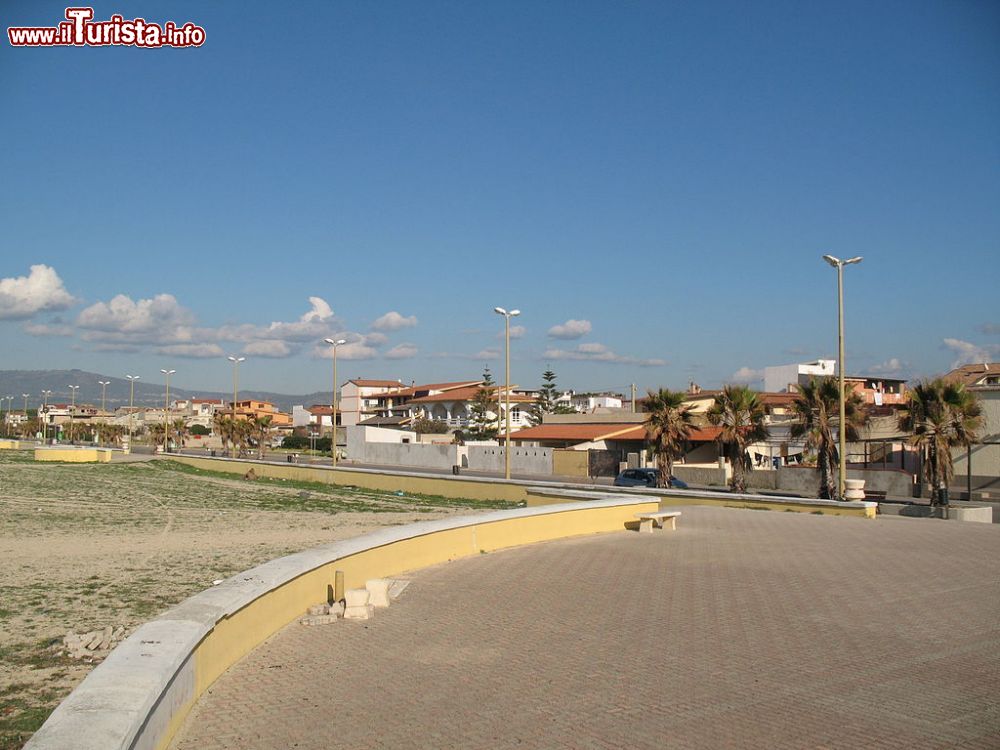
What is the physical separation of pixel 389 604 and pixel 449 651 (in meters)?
2.15

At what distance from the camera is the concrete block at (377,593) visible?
1009 cm

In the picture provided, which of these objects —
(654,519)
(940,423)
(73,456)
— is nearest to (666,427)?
(940,423)

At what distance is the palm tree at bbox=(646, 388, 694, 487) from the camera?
1332 inches

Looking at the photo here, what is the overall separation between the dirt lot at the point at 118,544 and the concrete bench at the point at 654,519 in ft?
19.9

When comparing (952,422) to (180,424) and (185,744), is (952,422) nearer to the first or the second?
(185,744)

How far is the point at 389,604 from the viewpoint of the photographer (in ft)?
33.8

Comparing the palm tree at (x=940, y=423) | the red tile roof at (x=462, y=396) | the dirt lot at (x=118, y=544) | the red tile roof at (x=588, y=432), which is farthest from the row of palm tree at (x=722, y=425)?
the red tile roof at (x=462, y=396)

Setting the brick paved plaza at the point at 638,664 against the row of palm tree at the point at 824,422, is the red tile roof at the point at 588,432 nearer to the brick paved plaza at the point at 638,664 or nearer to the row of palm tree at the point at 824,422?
the row of palm tree at the point at 824,422

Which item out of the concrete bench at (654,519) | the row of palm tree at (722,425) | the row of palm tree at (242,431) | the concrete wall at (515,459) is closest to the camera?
the concrete bench at (654,519)

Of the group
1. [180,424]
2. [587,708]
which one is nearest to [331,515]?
[587,708]

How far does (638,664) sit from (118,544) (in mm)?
12376

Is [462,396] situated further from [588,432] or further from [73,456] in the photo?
[73,456]

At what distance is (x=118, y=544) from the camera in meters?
16.7

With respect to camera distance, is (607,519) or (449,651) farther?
(607,519)
